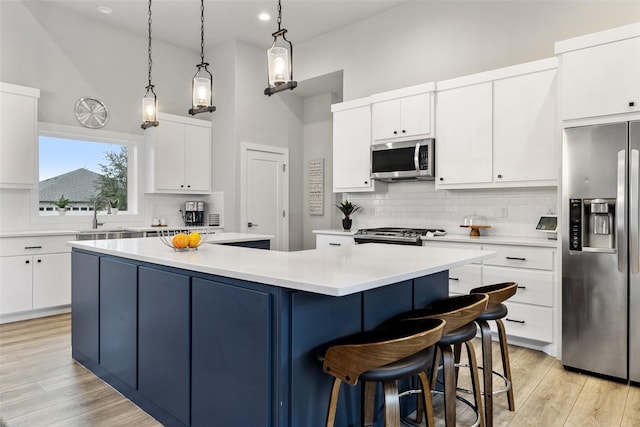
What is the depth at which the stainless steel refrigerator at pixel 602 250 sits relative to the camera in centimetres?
270

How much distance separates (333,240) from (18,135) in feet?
11.6

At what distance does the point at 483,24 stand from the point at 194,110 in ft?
10.3

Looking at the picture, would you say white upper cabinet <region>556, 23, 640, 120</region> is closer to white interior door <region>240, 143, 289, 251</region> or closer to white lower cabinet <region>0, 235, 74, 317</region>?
white interior door <region>240, 143, 289, 251</region>

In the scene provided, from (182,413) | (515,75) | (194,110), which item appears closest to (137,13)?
(194,110)

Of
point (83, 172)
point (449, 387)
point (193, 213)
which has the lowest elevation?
point (449, 387)

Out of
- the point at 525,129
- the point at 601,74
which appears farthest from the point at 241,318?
the point at 525,129

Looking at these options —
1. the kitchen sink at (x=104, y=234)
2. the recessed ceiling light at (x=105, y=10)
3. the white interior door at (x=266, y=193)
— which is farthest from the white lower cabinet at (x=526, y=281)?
the recessed ceiling light at (x=105, y=10)

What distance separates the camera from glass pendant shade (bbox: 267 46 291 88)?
246 cm

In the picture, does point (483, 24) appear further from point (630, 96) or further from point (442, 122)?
point (630, 96)

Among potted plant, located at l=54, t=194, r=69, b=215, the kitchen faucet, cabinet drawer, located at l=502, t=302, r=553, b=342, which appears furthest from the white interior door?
cabinet drawer, located at l=502, t=302, r=553, b=342

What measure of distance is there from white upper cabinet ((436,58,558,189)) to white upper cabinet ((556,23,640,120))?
48 centimetres

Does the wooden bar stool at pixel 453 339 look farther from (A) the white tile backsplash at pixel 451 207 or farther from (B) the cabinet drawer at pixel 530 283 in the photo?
(A) the white tile backsplash at pixel 451 207

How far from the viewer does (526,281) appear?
3352mm

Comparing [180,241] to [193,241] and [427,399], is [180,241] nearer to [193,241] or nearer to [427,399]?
[193,241]
